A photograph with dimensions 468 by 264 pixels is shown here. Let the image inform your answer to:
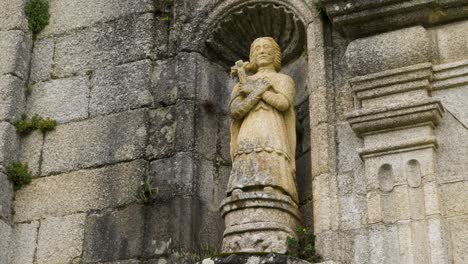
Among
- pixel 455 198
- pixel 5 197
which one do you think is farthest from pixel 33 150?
pixel 455 198

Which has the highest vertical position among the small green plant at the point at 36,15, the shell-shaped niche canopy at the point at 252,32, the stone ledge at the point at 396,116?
the small green plant at the point at 36,15

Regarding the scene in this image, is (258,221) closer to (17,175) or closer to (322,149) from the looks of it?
(322,149)

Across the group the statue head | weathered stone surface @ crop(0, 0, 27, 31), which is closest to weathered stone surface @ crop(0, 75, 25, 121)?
weathered stone surface @ crop(0, 0, 27, 31)

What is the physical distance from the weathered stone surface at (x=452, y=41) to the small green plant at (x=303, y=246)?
1.60 m

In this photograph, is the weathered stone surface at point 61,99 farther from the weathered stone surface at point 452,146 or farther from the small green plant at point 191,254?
the weathered stone surface at point 452,146

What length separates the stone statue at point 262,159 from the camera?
640 centimetres

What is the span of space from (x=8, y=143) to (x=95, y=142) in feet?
2.64

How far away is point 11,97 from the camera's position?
8.27 meters

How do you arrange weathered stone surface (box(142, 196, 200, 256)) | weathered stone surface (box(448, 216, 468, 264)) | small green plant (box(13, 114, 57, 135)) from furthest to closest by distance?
1. small green plant (box(13, 114, 57, 135))
2. weathered stone surface (box(142, 196, 200, 256))
3. weathered stone surface (box(448, 216, 468, 264))

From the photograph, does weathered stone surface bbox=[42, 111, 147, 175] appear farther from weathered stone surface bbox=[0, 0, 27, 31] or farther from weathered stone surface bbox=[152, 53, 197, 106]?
weathered stone surface bbox=[0, 0, 27, 31]

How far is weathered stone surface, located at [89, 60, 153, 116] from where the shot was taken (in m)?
7.99

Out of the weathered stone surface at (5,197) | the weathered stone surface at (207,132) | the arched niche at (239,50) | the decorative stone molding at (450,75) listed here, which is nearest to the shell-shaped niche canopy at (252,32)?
the arched niche at (239,50)

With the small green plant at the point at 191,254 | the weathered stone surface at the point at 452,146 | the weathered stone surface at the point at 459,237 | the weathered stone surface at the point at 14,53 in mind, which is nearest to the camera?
the weathered stone surface at the point at 459,237

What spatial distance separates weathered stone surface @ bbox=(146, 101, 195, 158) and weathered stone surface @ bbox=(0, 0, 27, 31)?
1.80 meters
